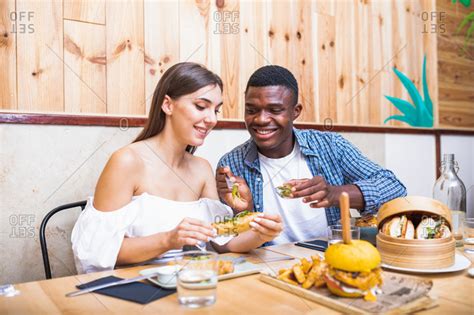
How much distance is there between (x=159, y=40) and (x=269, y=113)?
36.2 inches

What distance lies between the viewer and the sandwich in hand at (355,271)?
1.04m

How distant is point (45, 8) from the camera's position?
7.61 ft

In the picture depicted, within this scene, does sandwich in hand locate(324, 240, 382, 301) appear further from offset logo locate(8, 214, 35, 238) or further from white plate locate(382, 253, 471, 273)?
offset logo locate(8, 214, 35, 238)

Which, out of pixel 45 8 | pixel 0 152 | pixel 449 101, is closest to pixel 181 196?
pixel 0 152

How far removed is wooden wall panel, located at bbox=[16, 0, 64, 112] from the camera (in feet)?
7.38

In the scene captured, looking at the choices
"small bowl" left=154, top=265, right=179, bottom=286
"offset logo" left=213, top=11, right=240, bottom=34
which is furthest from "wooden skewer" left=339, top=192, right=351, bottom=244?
"offset logo" left=213, top=11, right=240, bottom=34

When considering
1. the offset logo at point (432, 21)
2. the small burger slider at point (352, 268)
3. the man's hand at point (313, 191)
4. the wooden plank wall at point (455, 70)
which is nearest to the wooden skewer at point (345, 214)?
the small burger slider at point (352, 268)

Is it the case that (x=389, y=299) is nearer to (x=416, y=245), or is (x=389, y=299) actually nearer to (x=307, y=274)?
(x=307, y=274)

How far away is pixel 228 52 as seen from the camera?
297 cm

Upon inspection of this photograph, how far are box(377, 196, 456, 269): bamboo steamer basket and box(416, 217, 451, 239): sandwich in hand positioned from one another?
0.02 meters

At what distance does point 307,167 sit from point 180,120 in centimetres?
88

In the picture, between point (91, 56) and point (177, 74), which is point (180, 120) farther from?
point (91, 56)

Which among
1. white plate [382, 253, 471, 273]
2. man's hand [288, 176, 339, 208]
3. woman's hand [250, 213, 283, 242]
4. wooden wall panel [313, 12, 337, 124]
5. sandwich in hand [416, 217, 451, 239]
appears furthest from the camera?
wooden wall panel [313, 12, 337, 124]

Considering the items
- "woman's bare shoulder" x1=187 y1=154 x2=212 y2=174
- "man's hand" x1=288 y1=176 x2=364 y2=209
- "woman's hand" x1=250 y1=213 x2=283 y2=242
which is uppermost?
"woman's bare shoulder" x1=187 y1=154 x2=212 y2=174
